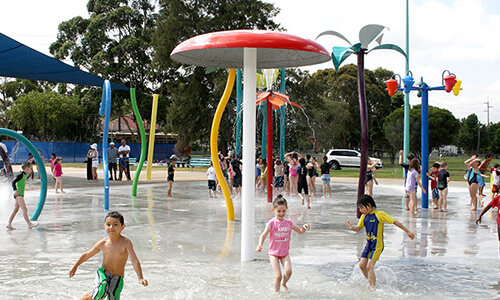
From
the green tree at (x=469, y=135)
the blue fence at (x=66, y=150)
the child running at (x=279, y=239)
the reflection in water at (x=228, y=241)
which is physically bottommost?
the reflection in water at (x=228, y=241)

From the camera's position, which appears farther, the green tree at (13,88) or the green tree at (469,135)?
the green tree at (469,135)

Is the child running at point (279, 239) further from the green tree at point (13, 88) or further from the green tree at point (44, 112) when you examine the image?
the green tree at point (13, 88)

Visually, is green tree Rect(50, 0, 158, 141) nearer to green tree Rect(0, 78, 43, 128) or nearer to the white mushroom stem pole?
green tree Rect(0, 78, 43, 128)

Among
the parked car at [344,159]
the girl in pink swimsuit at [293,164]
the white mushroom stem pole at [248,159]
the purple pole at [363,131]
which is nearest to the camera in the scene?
the white mushroom stem pole at [248,159]

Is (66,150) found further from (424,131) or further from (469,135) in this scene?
(469,135)

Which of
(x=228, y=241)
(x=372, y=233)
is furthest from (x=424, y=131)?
(x=372, y=233)

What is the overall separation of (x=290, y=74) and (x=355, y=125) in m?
21.3

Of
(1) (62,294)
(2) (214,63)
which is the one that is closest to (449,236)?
(2) (214,63)

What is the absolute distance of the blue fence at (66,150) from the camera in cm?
4131

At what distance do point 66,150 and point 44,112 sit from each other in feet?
27.1

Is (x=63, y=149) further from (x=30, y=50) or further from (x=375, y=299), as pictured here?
(x=375, y=299)

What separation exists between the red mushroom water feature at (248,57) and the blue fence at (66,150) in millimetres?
35130

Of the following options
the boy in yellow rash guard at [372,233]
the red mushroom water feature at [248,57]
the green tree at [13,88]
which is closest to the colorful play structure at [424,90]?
the red mushroom water feature at [248,57]

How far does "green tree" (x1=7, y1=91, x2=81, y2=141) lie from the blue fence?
5632 mm
